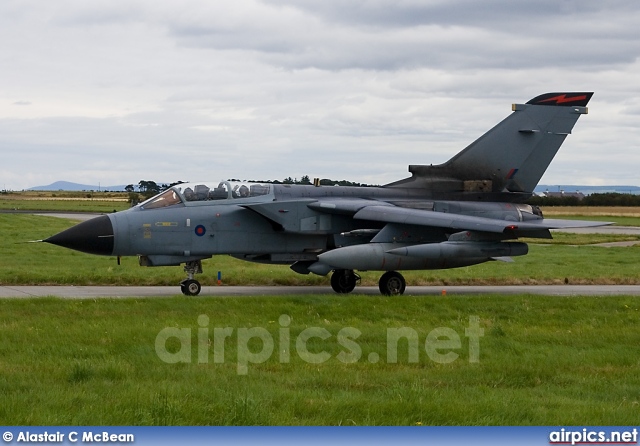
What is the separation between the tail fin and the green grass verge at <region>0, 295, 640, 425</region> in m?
5.44

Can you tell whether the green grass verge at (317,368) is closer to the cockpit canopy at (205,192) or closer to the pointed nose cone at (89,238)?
the pointed nose cone at (89,238)

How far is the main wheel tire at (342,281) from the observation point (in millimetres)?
19922

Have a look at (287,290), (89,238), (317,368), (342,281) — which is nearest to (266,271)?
(287,290)

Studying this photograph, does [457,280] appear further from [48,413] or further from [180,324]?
[48,413]

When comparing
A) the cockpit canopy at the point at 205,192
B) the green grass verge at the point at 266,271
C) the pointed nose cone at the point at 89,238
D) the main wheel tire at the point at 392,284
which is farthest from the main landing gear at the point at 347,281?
the pointed nose cone at the point at 89,238

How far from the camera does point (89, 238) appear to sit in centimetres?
1747

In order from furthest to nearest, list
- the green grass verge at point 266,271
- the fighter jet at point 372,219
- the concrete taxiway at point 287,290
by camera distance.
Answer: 1. the green grass verge at point 266,271
2. the concrete taxiway at point 287,290
3. the fighter jet at point 372,219

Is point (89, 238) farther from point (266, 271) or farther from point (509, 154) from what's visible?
point (509, 154)

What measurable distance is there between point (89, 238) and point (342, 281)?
19.2ft

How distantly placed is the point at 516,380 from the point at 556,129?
12362 mm

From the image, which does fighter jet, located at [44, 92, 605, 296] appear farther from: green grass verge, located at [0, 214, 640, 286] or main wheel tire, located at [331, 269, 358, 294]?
green grass verge, located at [0, 214, 640, 286]

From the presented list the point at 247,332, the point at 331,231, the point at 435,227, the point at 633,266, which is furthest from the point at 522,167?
the point at 247,332

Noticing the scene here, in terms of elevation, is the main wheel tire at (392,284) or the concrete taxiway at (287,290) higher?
the main wheel tire at (392,284)

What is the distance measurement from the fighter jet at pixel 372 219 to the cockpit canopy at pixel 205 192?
22mm
